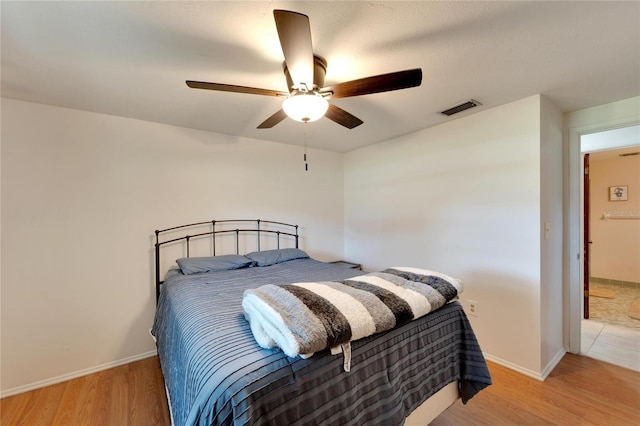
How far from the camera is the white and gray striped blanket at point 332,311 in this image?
1028 mm

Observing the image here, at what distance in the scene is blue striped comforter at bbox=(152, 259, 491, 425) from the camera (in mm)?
926

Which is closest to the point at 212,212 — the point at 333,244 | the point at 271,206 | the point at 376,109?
the point at 271,206

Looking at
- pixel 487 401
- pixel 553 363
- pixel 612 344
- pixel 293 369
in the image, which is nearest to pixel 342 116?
pixel 293 369

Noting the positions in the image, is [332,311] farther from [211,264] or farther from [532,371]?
[532,371]

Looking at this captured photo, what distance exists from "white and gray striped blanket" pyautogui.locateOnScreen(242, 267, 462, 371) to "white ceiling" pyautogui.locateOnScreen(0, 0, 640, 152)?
53.5 inches

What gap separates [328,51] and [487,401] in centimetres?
265

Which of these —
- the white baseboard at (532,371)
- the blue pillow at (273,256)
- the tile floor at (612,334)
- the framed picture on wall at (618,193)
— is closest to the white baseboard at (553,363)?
the white baseboard at (532,371)

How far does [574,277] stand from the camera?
266 centimetres

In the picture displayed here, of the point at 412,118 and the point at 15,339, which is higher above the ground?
the point at 412,118

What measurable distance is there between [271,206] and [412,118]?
1.92 metres

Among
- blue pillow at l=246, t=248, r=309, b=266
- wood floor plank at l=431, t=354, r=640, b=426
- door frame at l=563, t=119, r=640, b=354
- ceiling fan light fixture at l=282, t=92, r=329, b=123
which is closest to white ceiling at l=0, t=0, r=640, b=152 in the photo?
ceiling fan light fixture at l=282, t=92, r=329, b=123

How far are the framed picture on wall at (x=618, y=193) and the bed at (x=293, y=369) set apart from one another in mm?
5399

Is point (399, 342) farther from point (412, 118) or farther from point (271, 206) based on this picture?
point (271, 206)

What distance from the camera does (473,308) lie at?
2654mm
